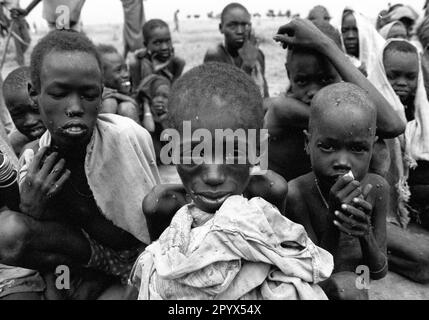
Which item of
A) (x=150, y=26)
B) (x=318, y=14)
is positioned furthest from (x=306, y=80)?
(x=318, y=14)

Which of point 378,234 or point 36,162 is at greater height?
point 36,162

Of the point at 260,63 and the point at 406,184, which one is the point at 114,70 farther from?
the point at 406,184

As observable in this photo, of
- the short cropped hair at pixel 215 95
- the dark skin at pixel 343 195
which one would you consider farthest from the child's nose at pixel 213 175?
the dark skin at pixel 343 195

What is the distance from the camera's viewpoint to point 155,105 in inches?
185

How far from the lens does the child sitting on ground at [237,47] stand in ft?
17.0

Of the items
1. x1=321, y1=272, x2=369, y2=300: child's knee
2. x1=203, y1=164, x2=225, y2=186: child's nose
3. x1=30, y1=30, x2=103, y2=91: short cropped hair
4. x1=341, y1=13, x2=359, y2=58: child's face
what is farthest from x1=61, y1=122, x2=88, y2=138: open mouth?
x1=341, y1=13, x2=359, y2=58: child's face

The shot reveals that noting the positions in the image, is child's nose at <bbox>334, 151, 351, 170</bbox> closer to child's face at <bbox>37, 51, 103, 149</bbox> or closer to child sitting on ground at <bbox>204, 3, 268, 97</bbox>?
child's face at <bbox>37, 51, 103, 149</bbox>

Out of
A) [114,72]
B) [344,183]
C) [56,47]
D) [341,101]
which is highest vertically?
[56,47]

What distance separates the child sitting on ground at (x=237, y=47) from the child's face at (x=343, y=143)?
10.3 ft

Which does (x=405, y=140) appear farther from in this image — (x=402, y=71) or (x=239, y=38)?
(x=239, y=38)

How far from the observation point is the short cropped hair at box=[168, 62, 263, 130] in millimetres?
1760

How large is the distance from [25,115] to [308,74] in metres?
1.63
